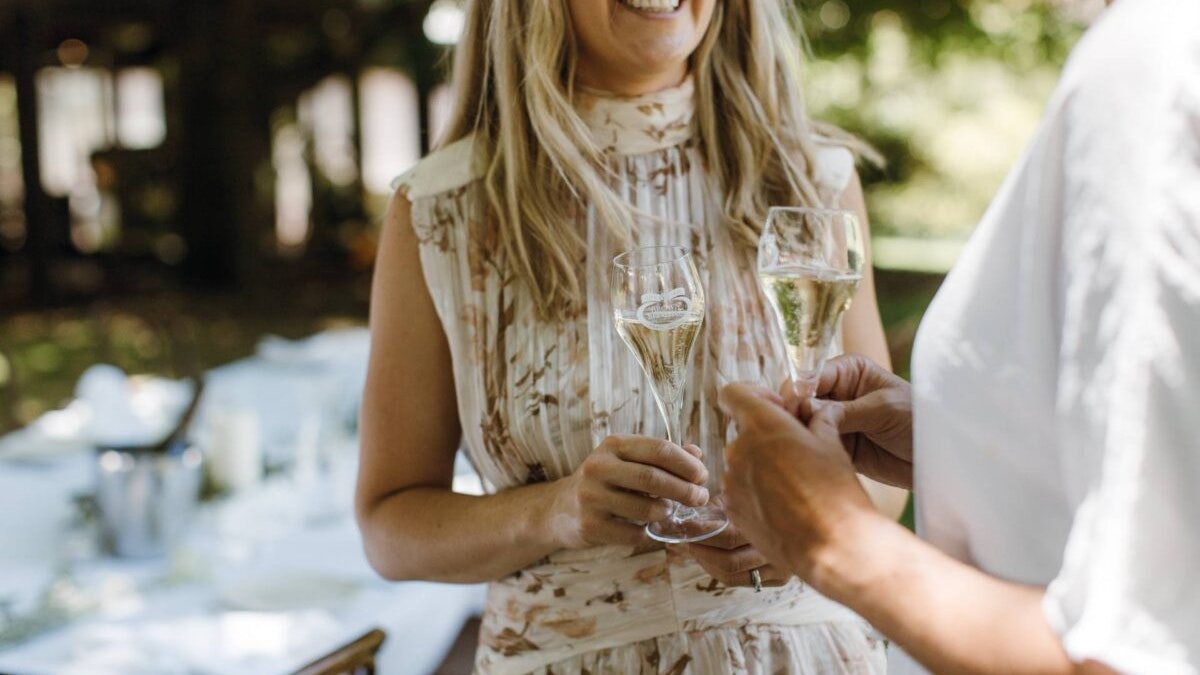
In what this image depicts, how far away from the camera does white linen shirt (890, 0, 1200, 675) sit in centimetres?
85

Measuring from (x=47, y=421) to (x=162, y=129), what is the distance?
12825 millimetres

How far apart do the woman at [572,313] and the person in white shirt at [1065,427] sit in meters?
0.72

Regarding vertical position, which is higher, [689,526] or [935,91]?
[935,91]

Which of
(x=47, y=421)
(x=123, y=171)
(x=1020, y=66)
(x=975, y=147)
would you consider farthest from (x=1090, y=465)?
(x=123, y=171)

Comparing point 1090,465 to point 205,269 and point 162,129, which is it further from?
point 162,129

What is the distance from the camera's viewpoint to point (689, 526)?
161 cm

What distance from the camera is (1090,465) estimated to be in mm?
884

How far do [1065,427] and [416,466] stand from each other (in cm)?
124

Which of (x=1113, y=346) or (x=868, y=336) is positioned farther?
(x=868, y=336)

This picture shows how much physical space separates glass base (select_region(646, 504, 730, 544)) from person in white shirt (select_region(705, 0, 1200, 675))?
48 cm

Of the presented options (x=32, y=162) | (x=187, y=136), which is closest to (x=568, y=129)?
(x=32, y=162)

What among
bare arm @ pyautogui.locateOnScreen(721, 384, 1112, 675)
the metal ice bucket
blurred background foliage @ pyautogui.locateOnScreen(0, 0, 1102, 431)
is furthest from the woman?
blurred background foliage @ pyautogui.locateOnScreen(0, 0, 1102, 431)

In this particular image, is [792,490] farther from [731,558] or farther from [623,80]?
[623,80]

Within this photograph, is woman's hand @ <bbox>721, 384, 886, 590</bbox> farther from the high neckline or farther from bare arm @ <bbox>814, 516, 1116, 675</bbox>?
the high neckline
